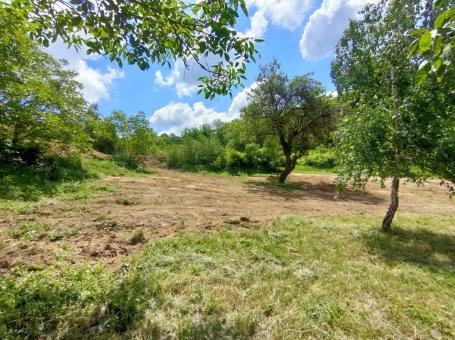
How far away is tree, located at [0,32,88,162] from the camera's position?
665 centimetres

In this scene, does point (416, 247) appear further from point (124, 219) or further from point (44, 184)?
point (44, 184)

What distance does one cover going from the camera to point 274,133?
14219mm

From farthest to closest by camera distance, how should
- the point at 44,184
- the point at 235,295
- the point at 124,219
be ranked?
the point at 44,184 < the point at 124,219 < the point at 235,295

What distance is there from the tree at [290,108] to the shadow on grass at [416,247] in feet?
28.5

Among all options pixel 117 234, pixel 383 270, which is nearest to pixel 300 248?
pixel 383 270

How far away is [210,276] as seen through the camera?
124 inches

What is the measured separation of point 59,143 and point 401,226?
10749 millimetres

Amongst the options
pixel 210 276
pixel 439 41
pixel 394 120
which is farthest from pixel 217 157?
pixel 439 41

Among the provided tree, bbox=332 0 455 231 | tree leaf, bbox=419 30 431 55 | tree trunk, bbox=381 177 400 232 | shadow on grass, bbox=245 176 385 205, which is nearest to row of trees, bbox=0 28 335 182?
shadow on grass, bbox=245 176 385 205

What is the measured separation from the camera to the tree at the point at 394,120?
4.67 metres

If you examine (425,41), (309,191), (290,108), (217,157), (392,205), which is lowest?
(309,191)

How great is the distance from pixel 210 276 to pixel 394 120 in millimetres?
4634

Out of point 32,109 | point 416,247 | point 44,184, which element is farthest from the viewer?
point 32,109

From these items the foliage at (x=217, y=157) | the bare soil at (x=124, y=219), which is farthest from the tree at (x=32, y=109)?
the foliage at (x=217, y=157)
